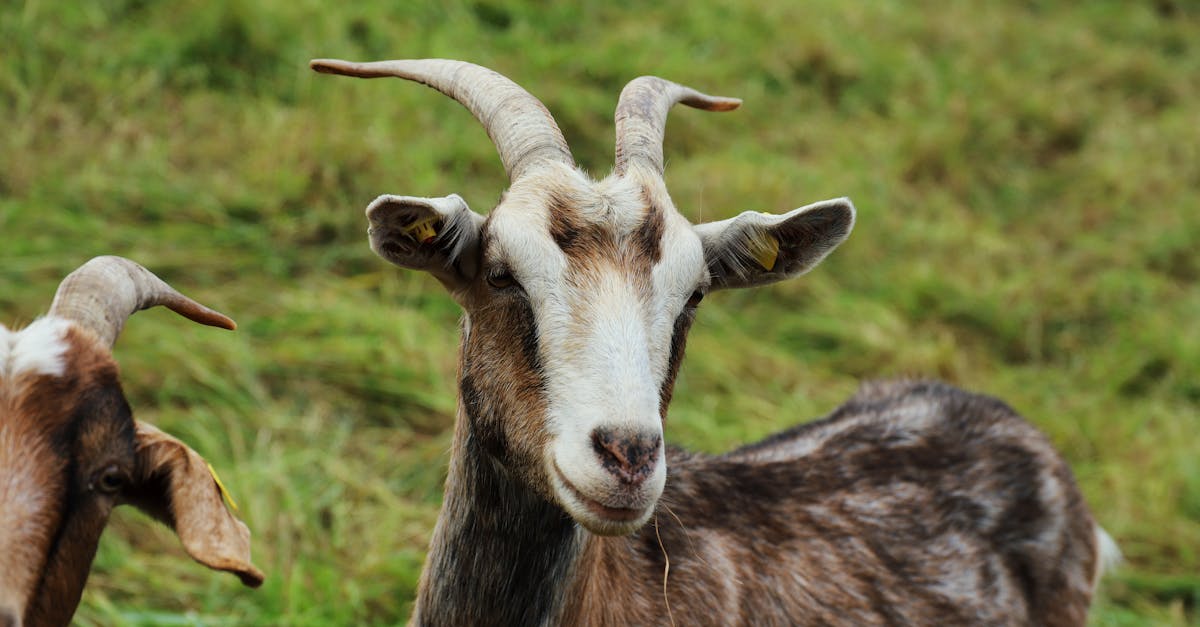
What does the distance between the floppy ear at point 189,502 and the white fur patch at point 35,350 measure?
0.29 meters

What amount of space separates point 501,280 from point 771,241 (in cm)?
74

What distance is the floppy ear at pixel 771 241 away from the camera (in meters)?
3.30

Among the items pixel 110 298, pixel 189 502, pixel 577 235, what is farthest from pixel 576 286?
pixel 110 298

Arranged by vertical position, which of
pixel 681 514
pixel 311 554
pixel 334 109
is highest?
pixel 681 514

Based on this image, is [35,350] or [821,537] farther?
[821,537]

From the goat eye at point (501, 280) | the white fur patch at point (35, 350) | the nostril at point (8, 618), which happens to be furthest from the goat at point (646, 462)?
the nostril at point (8, 618)

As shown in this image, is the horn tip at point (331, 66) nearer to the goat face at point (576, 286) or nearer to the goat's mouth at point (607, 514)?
the goat face at point (576, 286)

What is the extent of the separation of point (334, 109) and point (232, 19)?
0.88m

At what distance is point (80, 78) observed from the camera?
706 centimetres

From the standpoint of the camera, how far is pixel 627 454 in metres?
2.73

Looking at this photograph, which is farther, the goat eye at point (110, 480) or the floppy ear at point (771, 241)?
the floppy ear at point (771, 241)

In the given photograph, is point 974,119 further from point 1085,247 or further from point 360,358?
point 360,358

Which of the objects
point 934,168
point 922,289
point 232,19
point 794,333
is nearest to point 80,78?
point 232,19

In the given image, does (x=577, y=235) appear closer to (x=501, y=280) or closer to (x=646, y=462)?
(x=501, y=280)
